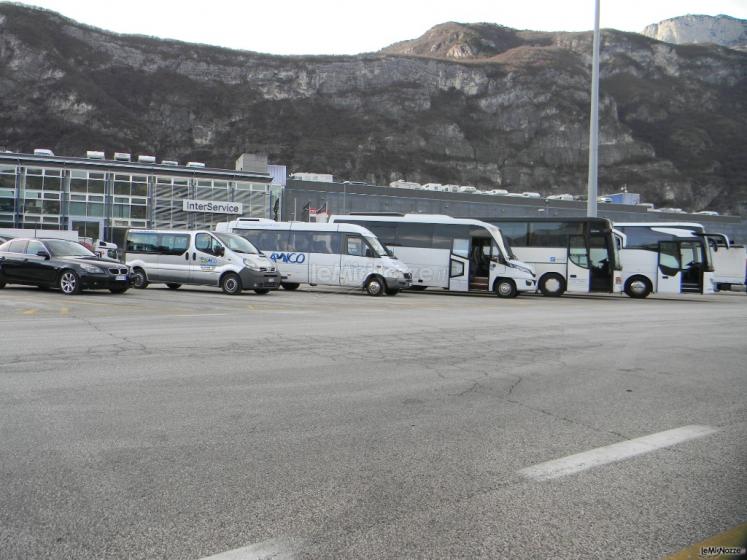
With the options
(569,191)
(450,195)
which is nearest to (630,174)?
(569,191)

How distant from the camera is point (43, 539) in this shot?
3.12 meters

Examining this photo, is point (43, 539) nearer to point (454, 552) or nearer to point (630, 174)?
point (454, 552)

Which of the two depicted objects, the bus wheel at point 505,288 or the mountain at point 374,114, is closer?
the bus wheel at point 505,288

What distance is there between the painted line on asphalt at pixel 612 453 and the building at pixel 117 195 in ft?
166

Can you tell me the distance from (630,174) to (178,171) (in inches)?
4432

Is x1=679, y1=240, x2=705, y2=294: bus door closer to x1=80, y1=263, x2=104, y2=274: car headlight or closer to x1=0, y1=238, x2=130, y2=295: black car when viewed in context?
x1=0, y1=238, x2=130, y2=295: black car

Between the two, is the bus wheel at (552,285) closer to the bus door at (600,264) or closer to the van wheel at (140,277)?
the bus door at (600,264)

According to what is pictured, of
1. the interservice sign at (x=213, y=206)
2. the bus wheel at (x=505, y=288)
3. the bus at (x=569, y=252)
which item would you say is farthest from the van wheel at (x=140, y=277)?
the interservice sign at (x=213, y=206)

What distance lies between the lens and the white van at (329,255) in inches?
924

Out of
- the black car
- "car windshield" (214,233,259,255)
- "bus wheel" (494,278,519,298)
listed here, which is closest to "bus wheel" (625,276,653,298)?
"bus wheel" (494,278,519,298)

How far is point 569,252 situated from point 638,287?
3.61 metres

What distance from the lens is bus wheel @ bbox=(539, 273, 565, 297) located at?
27656 mm

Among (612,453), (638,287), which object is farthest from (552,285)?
(612,453)

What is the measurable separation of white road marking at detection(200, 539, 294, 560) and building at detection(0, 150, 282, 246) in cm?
5170
